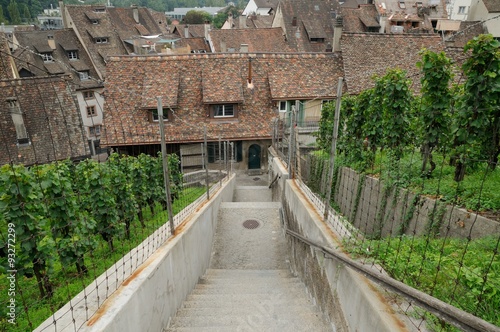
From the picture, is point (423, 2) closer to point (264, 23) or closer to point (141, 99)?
point (264, 23)

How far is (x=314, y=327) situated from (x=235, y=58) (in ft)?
55.8

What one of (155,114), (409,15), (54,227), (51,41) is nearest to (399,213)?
(54,227)

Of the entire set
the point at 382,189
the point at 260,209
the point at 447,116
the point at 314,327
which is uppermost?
the point at 447,116

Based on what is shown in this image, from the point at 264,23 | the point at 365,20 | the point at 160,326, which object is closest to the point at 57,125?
the point at 160,326

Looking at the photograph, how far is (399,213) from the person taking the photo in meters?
5.44

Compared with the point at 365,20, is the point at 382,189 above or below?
below

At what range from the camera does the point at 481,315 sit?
2.47m

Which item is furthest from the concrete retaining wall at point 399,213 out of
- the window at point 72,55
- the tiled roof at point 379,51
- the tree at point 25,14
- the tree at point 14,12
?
the tree at point 25,14

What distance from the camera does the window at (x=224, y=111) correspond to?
17.6 meters

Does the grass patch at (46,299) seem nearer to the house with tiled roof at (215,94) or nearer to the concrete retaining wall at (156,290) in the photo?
the concrete retaining wall at (156,290)

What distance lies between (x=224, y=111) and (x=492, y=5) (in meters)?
33.1

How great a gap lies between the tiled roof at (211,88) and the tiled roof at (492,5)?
25058 mm

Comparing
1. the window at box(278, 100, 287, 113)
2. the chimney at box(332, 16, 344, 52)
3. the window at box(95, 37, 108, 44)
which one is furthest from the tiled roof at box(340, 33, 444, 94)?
the window at box(95, 37, 108, 44)

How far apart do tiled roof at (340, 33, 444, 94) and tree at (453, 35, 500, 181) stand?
1392 cm
